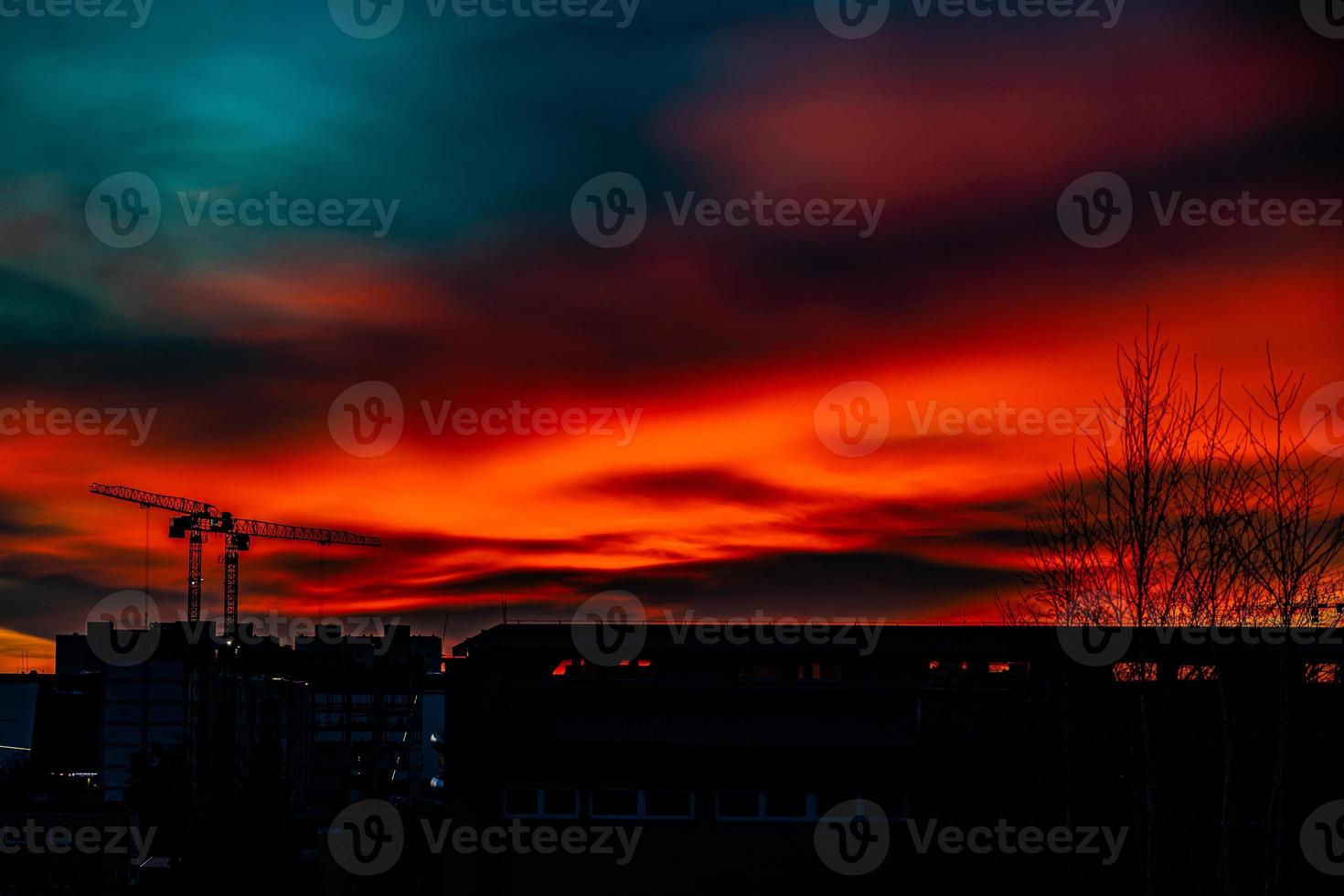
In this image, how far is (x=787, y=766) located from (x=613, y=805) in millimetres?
5463

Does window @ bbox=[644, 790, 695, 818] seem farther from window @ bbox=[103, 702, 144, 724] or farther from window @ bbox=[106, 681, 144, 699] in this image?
window @ bbox=[106, 681, 144, 699]

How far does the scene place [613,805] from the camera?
36750 millimetres

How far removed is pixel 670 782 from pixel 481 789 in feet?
19.1

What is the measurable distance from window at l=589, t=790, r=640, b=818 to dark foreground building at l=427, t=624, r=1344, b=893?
6 cm

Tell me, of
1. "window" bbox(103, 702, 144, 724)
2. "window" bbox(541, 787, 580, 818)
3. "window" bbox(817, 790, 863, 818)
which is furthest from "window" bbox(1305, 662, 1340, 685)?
"window" bbox(103, 702, 144, 724)

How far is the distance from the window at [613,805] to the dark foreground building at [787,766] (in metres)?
0.06

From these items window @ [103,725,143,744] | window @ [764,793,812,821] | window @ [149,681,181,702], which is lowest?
window @ [103,725,143,744]

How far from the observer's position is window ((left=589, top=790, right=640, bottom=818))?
36.7 metres

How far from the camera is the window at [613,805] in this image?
36.7 m

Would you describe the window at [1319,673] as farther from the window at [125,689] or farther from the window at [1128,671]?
the window at [125,689]

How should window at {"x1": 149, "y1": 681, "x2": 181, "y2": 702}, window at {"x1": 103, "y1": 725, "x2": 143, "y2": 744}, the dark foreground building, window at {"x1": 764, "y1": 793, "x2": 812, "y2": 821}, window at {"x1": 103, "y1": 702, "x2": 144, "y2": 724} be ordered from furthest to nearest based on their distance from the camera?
window at {"x1": 149, "y1": 681, "x2": 181, "y2": 702}, window at {"x1": 103, "y1": 702, "x2": 144, "y2": 724}, window at {"x1": 103, "y1": 725, "x2": 143, "y2": 744}, window at {"x1": 764, "y1": 793, "x2": 812, "y2": 821}, the dark foreground building

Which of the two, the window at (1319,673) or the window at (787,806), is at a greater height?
the window at (1319,673)

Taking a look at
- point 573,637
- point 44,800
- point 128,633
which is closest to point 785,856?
point 573,637

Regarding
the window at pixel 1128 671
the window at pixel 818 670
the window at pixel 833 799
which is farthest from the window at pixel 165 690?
the window at pixel 1128 671
